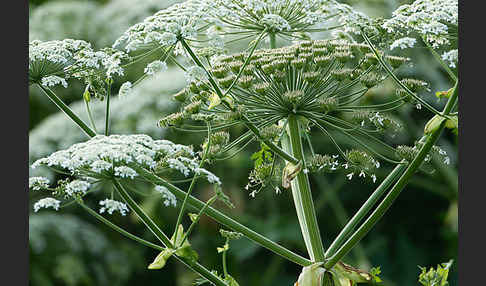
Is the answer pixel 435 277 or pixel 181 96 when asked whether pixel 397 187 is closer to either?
pixel 435 277

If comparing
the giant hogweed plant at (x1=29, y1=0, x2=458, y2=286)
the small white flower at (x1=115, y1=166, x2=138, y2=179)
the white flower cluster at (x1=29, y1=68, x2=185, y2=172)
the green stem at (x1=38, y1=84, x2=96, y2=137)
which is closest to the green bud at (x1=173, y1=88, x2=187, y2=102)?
the giant hogweed plant at (x1=29, y1=0, x2=458, y2=286)

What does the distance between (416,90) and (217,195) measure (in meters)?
0.60

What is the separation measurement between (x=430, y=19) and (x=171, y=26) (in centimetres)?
66

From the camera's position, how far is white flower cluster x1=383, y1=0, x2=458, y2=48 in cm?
160

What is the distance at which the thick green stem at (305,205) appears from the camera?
171cm

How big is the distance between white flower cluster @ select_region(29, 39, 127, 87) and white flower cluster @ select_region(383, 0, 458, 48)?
0.72 m

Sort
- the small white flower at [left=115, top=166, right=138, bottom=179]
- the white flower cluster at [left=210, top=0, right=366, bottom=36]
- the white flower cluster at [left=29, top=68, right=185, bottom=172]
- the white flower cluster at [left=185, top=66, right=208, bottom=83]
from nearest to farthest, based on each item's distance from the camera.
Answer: the small white flower at [left=115, top=166, right=138, bottom=179] < the white flower cluster at [left=185, top=66, right=208, bottom=83] < the white flower cluster at [left=210, top=0, right=366, bottom=36] < the white flower cluster at [left=29, top=68, right=185, bottom=172]

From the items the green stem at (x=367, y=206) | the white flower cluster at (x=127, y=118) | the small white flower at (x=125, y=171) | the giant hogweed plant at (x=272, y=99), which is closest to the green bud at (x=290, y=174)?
the giant hogweed plant at (x=272, y=99)

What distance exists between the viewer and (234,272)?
583cm

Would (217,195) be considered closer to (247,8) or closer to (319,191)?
(247,8)

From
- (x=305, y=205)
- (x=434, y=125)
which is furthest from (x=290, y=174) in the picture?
(x=434, y=125)

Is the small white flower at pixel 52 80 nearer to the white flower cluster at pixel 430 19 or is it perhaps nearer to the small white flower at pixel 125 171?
the small white flower at pixel 125 171

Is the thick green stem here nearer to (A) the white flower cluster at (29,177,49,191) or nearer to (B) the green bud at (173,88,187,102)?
(B) the green bud at (173,88,187,102)

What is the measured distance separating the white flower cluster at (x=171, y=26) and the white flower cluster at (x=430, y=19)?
49 centimetres
